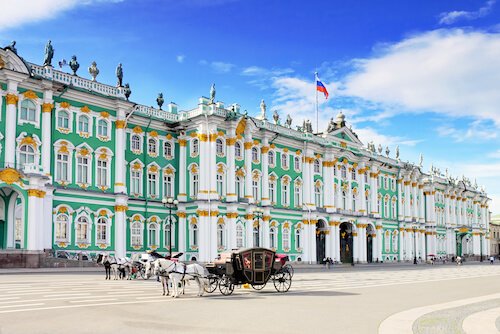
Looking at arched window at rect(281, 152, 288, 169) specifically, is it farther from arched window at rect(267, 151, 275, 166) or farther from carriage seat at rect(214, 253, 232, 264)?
carriage seat at rect(214, 253, 232, 264)

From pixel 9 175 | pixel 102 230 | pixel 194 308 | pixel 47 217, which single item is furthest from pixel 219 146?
pixel 194 308

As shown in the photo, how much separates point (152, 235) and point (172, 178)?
597 centimetres

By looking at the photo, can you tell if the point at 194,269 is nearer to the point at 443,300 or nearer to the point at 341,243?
the point at 443,300

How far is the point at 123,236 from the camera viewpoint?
48750 mm

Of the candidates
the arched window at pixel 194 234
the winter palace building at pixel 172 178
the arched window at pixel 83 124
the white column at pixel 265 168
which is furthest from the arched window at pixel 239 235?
the arched window at pixel 83 124

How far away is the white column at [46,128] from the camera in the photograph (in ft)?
142

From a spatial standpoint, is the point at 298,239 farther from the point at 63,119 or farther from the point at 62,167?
the point at 63,119

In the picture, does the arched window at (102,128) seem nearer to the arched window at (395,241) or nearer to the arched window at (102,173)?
the arched window at (102,173)

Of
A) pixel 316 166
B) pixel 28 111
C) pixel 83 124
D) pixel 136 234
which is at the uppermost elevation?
pixel 28 111

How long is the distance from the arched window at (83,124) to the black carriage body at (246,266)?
26.9 meters

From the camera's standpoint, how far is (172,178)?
56.3 m

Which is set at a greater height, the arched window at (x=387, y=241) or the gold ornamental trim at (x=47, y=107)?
the gold ornamental trim at (x=47, y=107)

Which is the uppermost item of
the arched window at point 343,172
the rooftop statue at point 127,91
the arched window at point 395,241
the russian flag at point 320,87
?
the russian flag at point 320,87

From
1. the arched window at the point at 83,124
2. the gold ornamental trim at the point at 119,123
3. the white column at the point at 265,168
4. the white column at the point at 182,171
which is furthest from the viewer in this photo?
→ the white column at the point at 265,168
